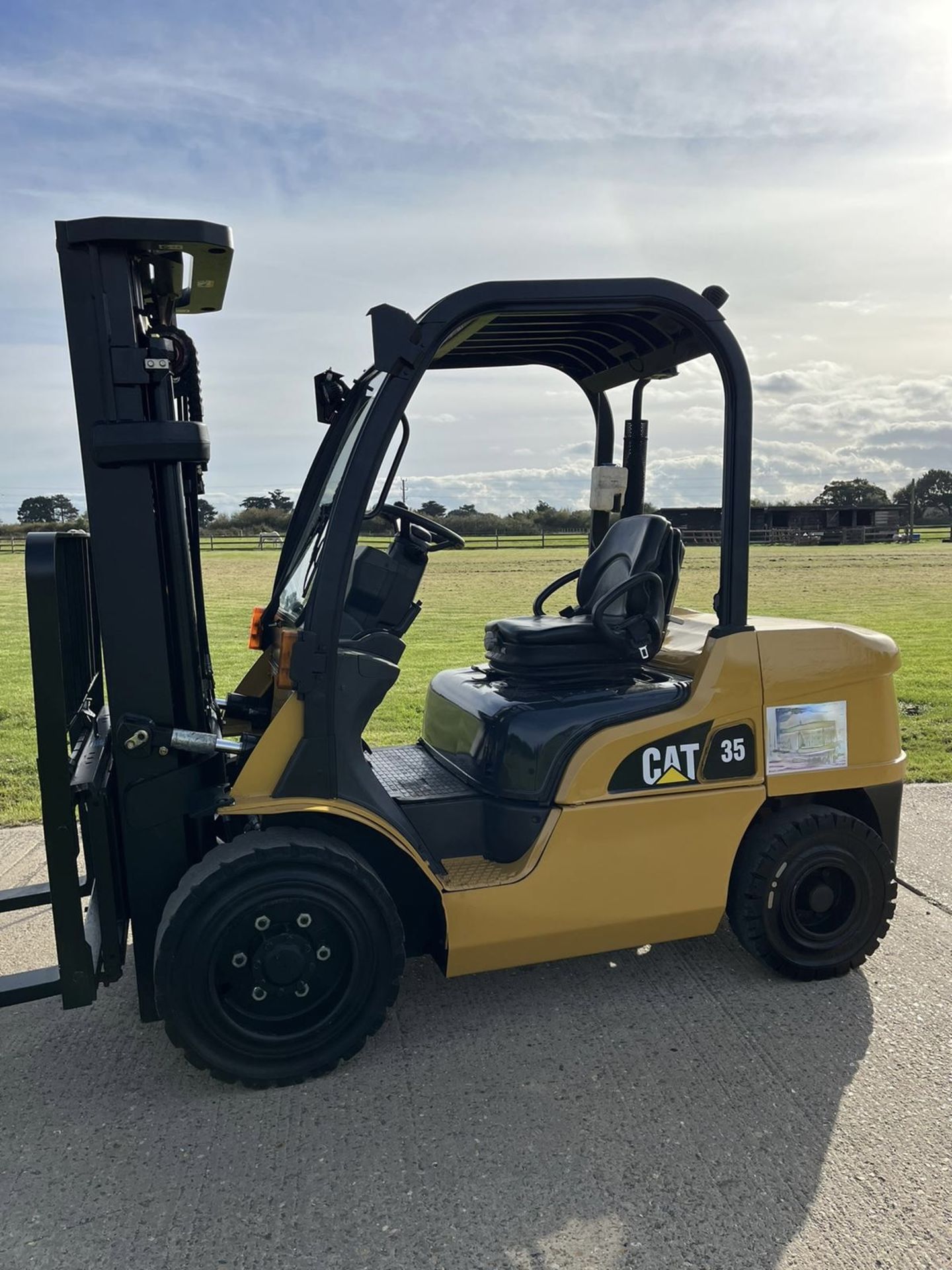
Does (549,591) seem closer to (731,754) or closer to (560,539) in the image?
(731,754)

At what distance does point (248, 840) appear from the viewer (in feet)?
10.2

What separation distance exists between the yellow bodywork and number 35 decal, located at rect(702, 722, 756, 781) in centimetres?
2

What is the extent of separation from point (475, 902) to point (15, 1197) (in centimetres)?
160

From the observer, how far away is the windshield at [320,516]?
10.9ft

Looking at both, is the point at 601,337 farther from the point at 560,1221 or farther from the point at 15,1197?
the point at 15,1197

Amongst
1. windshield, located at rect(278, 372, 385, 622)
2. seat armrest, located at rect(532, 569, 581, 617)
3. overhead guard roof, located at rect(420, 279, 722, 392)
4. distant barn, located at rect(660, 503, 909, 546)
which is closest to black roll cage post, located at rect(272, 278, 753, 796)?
overhead guard roof, located at rect(420, 279, 722, 392)

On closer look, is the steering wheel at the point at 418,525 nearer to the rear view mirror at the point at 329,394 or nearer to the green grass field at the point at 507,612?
the rear view mirror at the point at 329,394

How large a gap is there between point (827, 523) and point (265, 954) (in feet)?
236

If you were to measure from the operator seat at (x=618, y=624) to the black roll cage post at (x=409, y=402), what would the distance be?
1.09 feet

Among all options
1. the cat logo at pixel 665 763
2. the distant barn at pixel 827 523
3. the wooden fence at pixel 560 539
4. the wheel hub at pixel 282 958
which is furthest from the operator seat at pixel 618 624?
the distant barn at pixel 827 523

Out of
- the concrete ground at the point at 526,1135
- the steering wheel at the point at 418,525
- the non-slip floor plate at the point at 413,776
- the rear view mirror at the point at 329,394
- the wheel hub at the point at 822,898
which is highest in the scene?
the rear view mirror at the point at 329,394

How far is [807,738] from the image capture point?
3.71 meters

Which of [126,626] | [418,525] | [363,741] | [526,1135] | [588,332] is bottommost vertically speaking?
[526,1135]

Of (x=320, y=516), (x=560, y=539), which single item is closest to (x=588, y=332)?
(x=320, y=516)
